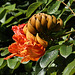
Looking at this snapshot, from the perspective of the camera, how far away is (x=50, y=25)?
Result: 106cm

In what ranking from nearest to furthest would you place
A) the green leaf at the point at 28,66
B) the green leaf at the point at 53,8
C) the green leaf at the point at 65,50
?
the green leaf at the point at 65,50, the green leaf at the point at 53,8, the green leaf at the point at 28,66

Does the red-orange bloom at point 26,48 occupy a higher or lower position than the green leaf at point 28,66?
higher

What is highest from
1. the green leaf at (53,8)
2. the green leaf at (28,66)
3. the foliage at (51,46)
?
the green leaf at (53,8)

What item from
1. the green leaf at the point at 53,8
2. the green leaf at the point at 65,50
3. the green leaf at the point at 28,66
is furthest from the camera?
the green leaf at the point at 28,66

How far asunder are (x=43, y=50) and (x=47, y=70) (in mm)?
183

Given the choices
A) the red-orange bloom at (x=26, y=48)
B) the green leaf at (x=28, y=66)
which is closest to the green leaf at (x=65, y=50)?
the red-orange bloom at (x=26, y=48)

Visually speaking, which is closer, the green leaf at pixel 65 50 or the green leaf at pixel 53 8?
the green leaf at pixel 65 50

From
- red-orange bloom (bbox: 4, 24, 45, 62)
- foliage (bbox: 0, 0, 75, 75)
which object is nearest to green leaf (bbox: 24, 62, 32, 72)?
foliage (bbox: 0, 0, 75, 75)

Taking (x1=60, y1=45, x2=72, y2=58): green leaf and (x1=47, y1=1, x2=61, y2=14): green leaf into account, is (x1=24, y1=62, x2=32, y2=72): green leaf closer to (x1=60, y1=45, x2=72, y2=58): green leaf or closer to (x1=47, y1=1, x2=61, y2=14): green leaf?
(x1=47, y1=1, x2=61, y2=14): green leaf

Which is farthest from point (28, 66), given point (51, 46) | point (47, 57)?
point (47, 57)

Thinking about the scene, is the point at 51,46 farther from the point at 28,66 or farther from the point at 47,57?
the point at 28,66

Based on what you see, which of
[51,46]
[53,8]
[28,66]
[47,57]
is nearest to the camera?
[47,57]

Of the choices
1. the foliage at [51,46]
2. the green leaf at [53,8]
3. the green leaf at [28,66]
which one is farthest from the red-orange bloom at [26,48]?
the green leaf at [28,66]

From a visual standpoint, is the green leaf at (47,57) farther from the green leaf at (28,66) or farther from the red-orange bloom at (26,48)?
the green leaf at (28,66)
